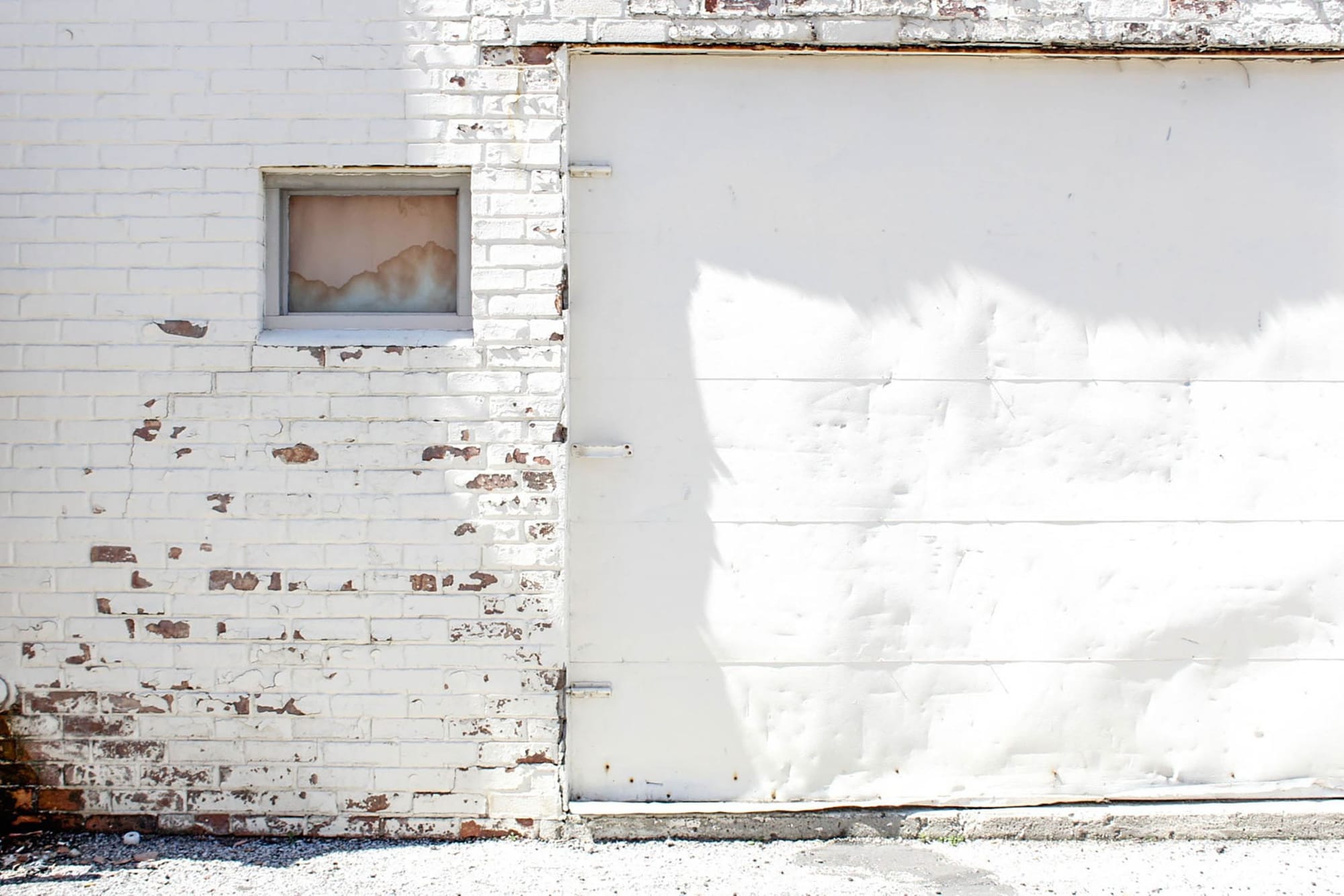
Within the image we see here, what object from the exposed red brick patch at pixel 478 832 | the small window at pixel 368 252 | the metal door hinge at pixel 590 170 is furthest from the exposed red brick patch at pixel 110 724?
the metal door hinge at pixel 590 170

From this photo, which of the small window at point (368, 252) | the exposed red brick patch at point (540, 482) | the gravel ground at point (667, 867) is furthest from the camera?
the small window at point (368, 252)

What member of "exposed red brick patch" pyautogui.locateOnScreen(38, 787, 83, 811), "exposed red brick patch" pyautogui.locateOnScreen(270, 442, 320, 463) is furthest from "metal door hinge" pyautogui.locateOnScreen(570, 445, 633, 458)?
"exposed red brick patch" pyautogui.locateOnScreen(38, 787, 83, 811)

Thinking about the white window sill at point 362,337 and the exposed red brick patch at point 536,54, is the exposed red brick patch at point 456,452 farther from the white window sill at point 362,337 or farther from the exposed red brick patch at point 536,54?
the exposed red brick patch at point 536,54

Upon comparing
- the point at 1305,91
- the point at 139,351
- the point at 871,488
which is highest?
the point at 1305,91

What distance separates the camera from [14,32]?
2.87m

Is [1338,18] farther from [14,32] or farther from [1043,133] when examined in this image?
[14,32]

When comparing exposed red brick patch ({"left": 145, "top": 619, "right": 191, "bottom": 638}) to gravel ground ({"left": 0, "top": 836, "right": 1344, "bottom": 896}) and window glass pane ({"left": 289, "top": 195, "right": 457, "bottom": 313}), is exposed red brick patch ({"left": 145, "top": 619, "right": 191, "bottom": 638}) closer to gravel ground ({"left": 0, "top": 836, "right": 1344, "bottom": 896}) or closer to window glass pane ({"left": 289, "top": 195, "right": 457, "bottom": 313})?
gravel ground ({"left": 0, "top": 836, "right": 1344, "bottom": 896})

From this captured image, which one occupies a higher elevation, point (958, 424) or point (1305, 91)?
point (1305, 91)

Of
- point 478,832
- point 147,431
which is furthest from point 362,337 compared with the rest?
point 478,832

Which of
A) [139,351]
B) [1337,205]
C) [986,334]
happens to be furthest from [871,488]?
[139,351]

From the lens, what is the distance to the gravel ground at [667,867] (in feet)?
8.57

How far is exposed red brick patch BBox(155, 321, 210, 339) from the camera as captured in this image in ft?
9.45

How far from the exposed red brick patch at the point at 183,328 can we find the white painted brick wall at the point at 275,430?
0.06 ft

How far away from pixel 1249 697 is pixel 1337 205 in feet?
4.98
